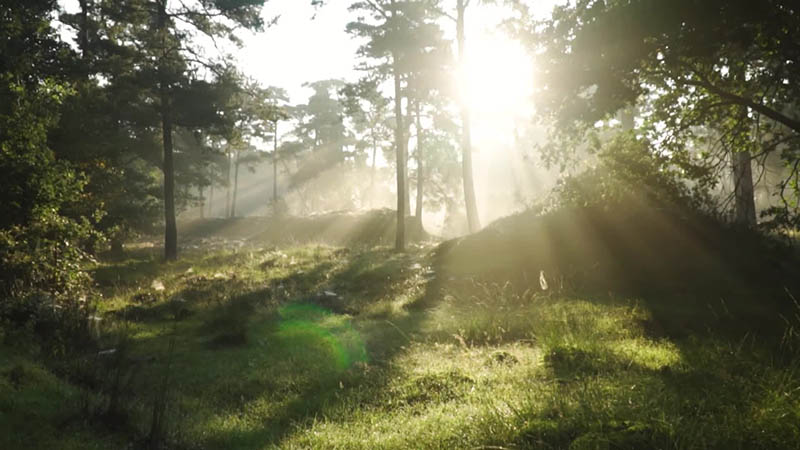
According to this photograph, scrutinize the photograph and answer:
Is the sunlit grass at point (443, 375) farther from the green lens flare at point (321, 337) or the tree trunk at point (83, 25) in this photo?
the tree trunk at point (83, 25)

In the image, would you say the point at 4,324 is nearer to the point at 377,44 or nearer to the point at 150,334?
the point at 150,334

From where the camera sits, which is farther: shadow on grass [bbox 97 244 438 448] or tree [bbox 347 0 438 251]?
tree [bbox 347 0 438 251]

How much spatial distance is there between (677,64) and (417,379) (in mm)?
6720

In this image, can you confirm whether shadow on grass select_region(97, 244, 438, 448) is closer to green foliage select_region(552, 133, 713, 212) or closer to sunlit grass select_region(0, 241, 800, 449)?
sunlit grass select_region(0, 241, 800, 449)

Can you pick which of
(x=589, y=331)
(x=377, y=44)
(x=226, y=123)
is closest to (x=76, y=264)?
(x=589, y=331)

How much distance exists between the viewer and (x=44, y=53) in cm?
1555

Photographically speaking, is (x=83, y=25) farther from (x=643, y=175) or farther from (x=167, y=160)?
(x=643, y=175)

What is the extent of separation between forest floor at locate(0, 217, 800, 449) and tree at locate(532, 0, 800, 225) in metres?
3.17

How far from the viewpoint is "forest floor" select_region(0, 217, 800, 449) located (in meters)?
3.67

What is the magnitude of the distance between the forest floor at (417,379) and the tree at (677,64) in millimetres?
3172

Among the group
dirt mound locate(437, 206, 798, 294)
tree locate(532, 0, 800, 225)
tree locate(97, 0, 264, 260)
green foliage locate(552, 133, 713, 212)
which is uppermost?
tree locate(97, 0, 264, 260)

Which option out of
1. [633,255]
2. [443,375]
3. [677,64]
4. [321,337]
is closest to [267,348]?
[321,337]

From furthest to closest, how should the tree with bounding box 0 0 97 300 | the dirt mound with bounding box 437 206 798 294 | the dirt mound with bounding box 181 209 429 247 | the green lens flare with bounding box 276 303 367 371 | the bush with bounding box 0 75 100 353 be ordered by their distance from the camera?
the dirt mound with bounding box 181 209 429 247 → the dirt mound with bounding box 437 206 798 294 → the tree with bounding box 0 0 97 300 → the bush with bounding box 0 75 100 353 → the green lens flare with bounding box 276 303 367 371

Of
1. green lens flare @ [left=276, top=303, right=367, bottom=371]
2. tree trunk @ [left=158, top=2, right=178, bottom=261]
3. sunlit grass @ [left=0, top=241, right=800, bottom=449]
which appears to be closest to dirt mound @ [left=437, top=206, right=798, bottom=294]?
sunlit grass @ [left=0, top=241, right=800, bottom=449]
